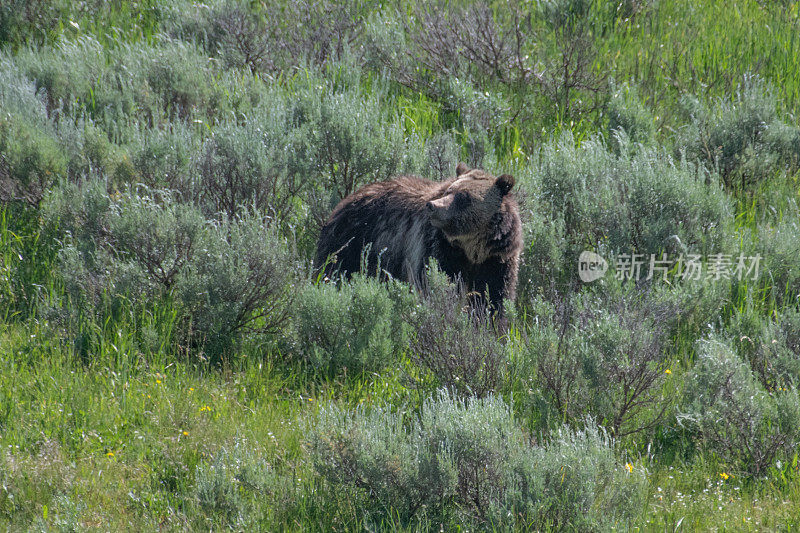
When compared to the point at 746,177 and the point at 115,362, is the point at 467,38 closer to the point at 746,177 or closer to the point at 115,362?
the point at 746,177

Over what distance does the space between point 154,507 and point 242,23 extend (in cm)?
772

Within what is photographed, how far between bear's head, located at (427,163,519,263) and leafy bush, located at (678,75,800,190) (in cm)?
289

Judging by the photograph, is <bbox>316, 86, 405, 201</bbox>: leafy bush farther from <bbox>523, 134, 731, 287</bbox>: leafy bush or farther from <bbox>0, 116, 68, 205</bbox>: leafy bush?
<bbox>0, 116, 68, 205</bbox>: leafy bush

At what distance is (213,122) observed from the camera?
9203 millimetres

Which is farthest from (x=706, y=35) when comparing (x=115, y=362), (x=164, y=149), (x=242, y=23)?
(x=115, y=362)

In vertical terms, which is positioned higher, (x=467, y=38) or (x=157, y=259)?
(x=467, y=38)

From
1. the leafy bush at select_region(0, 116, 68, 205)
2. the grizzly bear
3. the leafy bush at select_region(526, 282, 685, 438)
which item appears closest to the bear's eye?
the grizzly bear

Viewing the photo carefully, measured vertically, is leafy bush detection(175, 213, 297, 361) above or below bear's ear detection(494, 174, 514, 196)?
below

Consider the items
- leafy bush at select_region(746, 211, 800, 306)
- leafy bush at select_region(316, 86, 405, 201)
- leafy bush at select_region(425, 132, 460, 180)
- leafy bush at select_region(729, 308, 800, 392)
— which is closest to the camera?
leafy bush at select_region(729, 308, 800, 392)

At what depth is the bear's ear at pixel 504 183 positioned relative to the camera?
5.97m

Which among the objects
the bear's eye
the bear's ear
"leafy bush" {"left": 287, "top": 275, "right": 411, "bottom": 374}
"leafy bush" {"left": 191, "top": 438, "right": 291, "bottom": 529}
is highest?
the bear's ear

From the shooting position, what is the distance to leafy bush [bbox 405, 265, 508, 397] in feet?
17.2

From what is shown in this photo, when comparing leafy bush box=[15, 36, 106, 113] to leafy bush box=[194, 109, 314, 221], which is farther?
leafy bush box=[15, 36, 106, 113]

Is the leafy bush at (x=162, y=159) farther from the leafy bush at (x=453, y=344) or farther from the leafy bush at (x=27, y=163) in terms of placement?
the leafy bush at (x=453, y=344)
